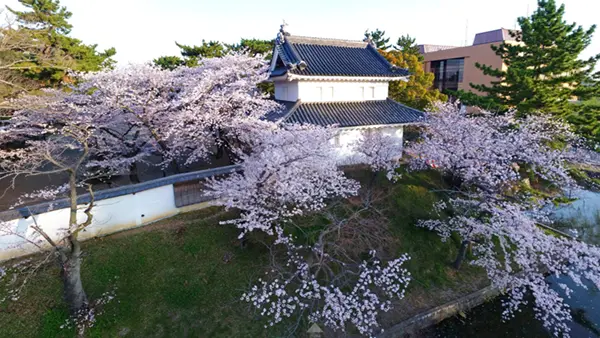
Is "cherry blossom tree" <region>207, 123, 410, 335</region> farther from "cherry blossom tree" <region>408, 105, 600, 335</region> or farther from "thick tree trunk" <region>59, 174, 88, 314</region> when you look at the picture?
"thick tree trunk" <region>59, 174, 88, 314</region>

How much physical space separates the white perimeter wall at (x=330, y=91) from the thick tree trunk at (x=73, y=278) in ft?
40.1

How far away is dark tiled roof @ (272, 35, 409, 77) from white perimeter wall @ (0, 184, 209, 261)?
9036 millimetres

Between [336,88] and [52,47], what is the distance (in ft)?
61.9

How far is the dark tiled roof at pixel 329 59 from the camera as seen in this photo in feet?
53.7

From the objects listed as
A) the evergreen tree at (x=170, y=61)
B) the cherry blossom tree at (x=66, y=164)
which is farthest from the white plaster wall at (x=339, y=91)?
the evergreen tree at (x=170, y=61)

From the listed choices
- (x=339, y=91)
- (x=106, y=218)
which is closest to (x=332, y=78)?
(x=339, y=91)

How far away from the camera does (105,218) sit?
36.8 ft

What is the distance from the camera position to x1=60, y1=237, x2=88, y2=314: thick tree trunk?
8.01m

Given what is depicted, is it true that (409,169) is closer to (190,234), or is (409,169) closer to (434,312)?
(434,312)

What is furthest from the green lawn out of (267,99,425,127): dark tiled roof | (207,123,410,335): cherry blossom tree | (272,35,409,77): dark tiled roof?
(272,35,409,77): dark tiled roof

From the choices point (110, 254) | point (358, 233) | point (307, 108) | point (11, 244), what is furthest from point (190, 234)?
point (307, 108)

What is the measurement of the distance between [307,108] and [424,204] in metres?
8.03

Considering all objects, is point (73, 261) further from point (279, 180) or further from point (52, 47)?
point (52, 47)

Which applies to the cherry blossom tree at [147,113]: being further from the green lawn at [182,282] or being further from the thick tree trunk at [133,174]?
the green lawn at [182,282]
